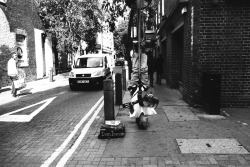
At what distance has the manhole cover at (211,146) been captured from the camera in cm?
443

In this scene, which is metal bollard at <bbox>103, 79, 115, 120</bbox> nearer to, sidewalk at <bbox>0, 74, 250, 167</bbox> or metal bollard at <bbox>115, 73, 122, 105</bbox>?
sidewalk at <bbox>0, 74, 250, 167</bbox>

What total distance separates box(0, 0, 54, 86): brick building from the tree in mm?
839

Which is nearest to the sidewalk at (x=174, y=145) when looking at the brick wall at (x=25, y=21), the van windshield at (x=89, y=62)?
the van windshield at (x=89, y=62)

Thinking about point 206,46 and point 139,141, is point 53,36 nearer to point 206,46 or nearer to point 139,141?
point 206,46

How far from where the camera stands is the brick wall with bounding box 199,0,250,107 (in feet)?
25.0

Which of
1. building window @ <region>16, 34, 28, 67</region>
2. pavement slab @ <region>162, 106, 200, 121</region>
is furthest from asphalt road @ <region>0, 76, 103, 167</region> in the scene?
building window @ <region>16, 34, 28, 67</region>

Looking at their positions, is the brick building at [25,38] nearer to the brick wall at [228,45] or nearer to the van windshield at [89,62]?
the van windshield at [89,62]

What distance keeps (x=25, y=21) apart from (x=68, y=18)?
3.39m

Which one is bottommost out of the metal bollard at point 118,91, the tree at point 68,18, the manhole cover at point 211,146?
the manhole cover at point 211,146

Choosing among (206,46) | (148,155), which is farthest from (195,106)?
(148,155)

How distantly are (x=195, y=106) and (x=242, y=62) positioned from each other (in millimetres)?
2009

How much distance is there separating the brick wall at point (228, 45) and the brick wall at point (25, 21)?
11.9 m

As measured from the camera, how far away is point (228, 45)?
25.5 feet

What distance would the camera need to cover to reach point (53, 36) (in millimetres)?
22000
